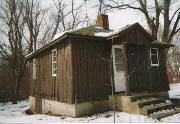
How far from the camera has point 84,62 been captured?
43.7 ft

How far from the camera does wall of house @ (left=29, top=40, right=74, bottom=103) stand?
520 inches

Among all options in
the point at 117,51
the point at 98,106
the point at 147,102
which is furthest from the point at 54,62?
the point at 147,102

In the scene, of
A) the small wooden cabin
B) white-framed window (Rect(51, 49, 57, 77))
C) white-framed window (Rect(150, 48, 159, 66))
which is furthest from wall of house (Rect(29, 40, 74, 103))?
white-framed window (Rect(150, 48, 159, 66))

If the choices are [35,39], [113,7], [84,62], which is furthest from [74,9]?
[84,62]

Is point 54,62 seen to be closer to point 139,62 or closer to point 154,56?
point 139,62

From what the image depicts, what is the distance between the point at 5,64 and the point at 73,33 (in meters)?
22.3

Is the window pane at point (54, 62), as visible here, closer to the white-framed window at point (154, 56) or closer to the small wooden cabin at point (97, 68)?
the small wooden cabin at point (97, 68)

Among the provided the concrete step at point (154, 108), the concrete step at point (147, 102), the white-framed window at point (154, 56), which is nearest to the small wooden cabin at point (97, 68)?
the white-framed window at point (154, 56)

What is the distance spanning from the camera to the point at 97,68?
1380 centimetres

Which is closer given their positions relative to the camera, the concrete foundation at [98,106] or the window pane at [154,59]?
the concrete foundation at [98,106]

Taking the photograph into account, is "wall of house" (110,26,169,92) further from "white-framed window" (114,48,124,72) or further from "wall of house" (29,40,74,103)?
"wall of house" (29,40,74,103)

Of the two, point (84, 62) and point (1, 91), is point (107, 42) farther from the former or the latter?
point (1, 91)

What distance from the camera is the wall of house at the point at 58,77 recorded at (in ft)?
43.3

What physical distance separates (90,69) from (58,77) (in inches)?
88.2
